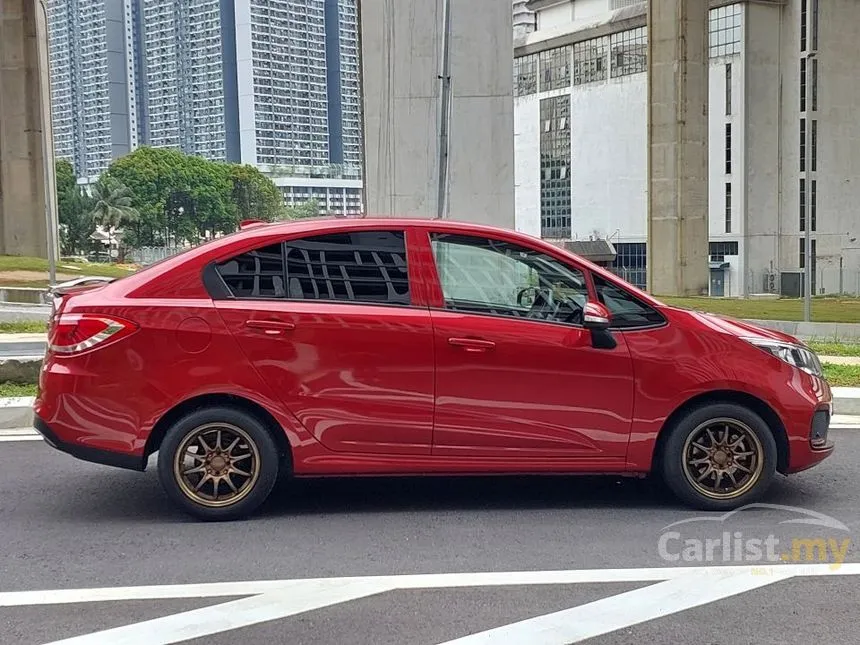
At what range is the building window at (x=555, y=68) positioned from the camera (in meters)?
87.2

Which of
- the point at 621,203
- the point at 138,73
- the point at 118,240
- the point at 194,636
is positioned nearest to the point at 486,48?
the point at 194,636

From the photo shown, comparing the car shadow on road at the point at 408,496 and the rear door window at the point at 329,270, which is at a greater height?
the rear door window at the point at 329,270

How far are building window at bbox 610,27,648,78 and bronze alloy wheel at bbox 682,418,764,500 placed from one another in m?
78.9

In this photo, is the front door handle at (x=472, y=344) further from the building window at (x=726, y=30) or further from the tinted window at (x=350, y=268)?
the building window at (x=726, y=30)

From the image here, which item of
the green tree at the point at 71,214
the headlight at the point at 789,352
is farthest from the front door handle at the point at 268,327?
the green tree at the point at 71,214

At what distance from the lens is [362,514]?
18.3 ft

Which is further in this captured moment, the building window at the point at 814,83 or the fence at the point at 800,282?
the building window at the point at 814,83

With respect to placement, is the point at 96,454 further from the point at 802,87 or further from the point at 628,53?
the point at 628,53

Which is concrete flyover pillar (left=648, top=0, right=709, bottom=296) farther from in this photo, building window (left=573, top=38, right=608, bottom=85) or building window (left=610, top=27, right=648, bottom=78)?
building window (left=573, top=38, right=608, bottom=85)

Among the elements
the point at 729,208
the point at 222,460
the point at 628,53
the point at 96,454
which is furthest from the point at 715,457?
the point at 628,53

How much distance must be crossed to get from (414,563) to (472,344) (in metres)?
1.28

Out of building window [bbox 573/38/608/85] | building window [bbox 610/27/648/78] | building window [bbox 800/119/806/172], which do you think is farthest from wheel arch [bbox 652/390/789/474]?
building window [bbox 573/38/608/85]

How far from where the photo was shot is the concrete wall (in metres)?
23.5

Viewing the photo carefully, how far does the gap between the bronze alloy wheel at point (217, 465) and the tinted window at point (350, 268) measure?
0.88 m
